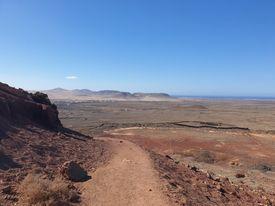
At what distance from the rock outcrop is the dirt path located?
32.1 ft

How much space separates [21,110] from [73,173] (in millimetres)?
15556

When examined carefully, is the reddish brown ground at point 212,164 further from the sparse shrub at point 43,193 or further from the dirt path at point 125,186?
the sparse shrub at point 43,193

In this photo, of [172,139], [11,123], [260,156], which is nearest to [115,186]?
[11,123]

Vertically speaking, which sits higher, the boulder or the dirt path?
the boulder

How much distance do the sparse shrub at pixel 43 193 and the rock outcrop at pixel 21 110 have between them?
1262 cm

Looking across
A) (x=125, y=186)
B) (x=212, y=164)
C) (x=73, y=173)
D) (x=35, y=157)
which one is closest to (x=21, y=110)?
(x=35, y=157)

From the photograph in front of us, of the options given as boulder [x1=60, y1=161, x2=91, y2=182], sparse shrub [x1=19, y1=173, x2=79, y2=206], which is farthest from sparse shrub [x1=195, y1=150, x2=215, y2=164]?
sparse shrub [x1=19, y1=173, x2=79, y2=206]

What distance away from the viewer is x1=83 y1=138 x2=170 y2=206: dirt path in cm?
1513

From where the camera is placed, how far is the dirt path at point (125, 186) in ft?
49.6

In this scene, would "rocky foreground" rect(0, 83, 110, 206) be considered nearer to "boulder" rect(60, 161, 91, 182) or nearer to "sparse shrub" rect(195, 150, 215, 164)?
"boulder" rect(60, 161, 91, 182)

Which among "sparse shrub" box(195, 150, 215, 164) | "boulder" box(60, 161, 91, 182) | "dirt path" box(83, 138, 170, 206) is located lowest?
"sparse shrub" box(195, 150, 215, 164)

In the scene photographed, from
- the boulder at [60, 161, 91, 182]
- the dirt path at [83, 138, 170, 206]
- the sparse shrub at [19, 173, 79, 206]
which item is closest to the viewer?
the sparse shrub at [19, 173, 79, 206]

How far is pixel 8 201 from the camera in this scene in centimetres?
1388

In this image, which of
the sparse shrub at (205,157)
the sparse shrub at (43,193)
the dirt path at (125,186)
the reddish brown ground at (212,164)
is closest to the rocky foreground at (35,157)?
the sparse shrub at (43,193)
